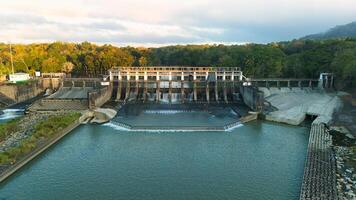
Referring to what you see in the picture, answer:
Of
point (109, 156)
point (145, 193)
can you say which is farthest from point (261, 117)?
point (145, 193)

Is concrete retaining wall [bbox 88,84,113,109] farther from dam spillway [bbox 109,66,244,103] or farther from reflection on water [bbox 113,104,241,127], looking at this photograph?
reflection on water [bbox 113,104,241,127]

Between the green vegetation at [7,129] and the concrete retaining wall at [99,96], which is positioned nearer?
the green vegetation at [7,129]

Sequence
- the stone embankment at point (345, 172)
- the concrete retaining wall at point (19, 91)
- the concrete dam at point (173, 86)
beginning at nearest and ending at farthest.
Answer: the stone embankment at point (345, 172) < the concrete retaining wall at point (19, 91) < the concrete dam at point (173, 86)

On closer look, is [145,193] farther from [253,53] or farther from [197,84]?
[253,53]

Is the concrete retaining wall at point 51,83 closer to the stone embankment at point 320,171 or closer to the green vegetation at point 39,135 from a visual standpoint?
the green vegetation at point 39,135

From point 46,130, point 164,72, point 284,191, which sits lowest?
point 284,191

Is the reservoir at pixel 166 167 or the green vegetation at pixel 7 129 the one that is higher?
the green vegetation at pixel 7 129

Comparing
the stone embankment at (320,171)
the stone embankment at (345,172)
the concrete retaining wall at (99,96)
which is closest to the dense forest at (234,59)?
the stone embankment at (320,171)

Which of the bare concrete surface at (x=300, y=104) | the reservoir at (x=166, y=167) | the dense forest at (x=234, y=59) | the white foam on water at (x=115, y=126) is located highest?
the dense forest at (x=234, y=59)
